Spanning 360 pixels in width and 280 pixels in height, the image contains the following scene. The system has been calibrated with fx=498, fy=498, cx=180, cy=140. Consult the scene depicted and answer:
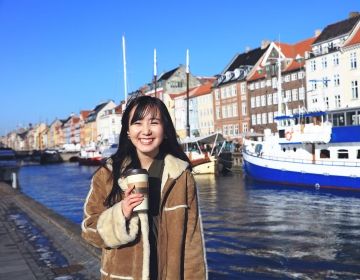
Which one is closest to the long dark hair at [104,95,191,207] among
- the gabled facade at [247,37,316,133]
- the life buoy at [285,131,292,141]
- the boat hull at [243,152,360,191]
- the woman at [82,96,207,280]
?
the woman at [82,96,207,280]

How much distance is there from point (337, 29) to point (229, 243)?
157 ft

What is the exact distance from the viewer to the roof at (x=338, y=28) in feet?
177

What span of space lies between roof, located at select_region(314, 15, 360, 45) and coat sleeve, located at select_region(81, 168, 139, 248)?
55100 mm

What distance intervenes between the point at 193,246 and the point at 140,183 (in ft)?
1.80

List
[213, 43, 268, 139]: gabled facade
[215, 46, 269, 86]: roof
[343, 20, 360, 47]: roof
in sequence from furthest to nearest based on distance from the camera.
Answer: [215, 46, 269, 86]: roof
[213, 43, 268, 139]: gabled facade
[343, 20, 360, 47]: roof

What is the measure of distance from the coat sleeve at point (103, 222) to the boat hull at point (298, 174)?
87.9 feet

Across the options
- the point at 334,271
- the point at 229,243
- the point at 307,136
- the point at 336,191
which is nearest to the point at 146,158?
the point at 334,271

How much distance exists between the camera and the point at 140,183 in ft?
8.25

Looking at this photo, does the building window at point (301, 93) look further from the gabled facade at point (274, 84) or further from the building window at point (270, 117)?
the building window at point (270, 117)

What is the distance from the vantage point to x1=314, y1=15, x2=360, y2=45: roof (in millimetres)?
53922

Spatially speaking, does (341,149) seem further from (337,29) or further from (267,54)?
(267,54)

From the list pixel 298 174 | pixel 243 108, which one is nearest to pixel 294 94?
pixel 243 108

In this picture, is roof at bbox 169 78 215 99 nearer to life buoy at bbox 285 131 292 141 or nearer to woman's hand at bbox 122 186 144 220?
life buoy at bbox 285 131 292 141

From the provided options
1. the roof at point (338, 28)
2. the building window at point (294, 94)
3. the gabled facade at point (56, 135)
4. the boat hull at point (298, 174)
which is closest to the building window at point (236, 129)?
the building window at point (294, 94)
